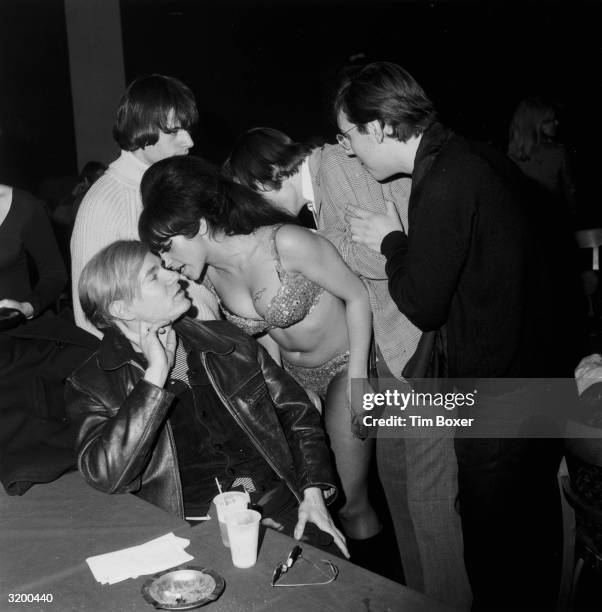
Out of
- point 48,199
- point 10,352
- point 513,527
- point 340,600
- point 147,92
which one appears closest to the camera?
point 340,600

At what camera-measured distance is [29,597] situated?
3.77 ft

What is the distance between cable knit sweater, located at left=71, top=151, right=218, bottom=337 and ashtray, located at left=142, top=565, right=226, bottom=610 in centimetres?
119

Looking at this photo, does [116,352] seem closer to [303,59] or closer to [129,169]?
[129,169]

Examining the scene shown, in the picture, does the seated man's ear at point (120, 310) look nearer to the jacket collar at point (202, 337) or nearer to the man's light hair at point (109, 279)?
the man's light hair at point (109, 279)

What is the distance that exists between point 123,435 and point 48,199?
5356 millimetres

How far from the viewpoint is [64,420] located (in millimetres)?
1832

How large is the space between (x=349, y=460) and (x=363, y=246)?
0.72 metres

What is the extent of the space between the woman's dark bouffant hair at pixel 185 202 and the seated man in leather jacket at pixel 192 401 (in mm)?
148

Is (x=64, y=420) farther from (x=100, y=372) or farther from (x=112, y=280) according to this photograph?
(x=112, y=280)

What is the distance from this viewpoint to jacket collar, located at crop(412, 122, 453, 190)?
5.32 feet

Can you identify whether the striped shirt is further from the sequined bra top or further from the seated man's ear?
the seated man's ear

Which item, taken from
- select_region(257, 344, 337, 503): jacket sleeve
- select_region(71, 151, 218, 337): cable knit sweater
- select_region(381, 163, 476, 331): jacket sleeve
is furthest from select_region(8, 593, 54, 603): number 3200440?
select_region(71, 151, 218, 337): cable knit sweater

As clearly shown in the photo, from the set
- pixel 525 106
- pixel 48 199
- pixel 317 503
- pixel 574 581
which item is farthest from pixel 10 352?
pixel 48 199

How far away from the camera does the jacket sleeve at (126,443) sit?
156 cm
